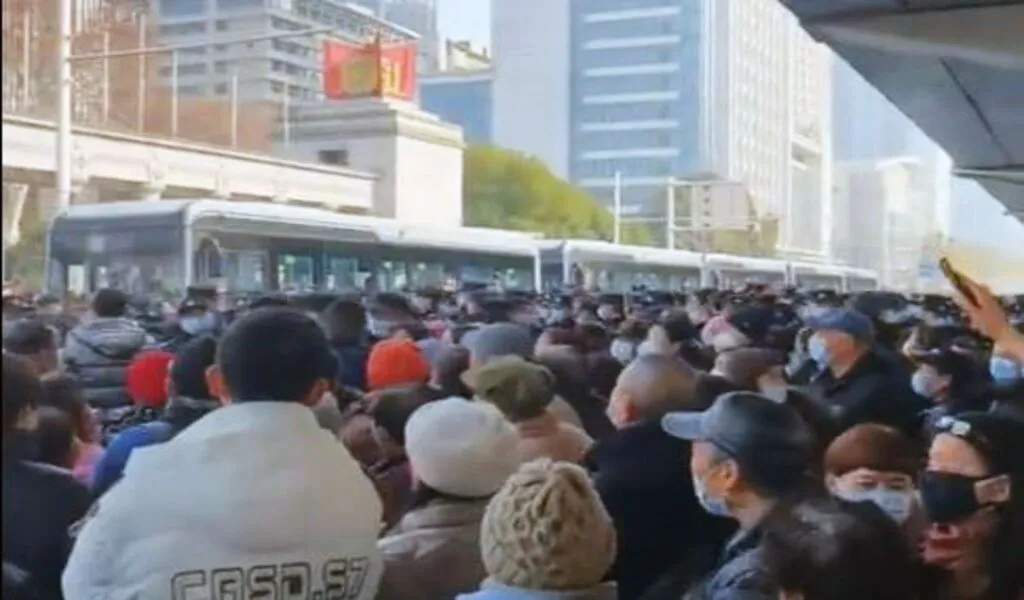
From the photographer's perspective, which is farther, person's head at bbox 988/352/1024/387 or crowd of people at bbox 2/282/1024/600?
person's head at bbox 988/352/1024/387

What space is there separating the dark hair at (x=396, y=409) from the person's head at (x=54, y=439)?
98 cm

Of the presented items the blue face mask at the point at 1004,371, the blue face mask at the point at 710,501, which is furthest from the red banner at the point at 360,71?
the blue face mask at the point at 710,501

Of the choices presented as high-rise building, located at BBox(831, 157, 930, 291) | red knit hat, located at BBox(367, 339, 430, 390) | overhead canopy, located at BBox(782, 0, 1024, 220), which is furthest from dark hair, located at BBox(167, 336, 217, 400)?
high-rise building, located at BBox(831, 157, 930, 291)

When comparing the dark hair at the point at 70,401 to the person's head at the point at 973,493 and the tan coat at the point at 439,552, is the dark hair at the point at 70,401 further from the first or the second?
the person's head at the point at 973,493

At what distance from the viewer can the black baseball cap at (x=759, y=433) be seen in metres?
4.25

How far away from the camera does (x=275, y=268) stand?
960 inches

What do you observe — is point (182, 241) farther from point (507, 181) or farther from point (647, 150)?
point (647, 150)

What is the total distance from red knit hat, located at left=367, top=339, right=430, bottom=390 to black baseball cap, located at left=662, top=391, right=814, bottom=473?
3.10m

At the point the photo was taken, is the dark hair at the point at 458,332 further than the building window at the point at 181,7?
No

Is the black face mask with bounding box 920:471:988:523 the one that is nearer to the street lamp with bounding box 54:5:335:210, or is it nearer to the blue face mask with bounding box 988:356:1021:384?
the blue face mask with bounding box 988:356:1021:384

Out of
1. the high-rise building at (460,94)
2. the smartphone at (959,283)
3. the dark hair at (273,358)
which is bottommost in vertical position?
the dark hair at (273,358)

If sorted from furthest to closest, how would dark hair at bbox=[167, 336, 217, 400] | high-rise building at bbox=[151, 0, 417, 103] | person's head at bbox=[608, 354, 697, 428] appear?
high-rise building at bbox=[151, 0, 417, 103]
dark hair at bbox=[167, 336, 217, 400]
person's head at bbox=[608, 354, 697, 428]

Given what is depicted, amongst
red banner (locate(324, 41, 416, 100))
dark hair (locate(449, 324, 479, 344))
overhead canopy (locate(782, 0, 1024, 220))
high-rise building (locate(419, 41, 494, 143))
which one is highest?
high-rise building (locate(419, 41, 494, 143))

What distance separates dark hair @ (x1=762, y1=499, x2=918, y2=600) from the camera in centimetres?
349
